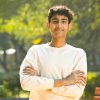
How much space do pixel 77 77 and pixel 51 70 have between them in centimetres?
20

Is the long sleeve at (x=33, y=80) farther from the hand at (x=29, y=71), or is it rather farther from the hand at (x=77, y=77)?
the hand at (x=77, y=77)

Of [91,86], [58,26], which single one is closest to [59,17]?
[58,26]

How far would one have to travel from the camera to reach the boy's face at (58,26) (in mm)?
2924

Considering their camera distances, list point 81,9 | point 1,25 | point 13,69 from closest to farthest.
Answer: point 81,9
point 1,25
point 13,69

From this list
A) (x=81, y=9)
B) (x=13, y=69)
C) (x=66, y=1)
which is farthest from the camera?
(x=13, y=69)

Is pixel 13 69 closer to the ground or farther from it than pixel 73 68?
closer to the ground

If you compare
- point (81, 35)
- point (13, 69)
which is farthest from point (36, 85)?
point (13, 69)

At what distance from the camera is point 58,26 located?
9.59ft

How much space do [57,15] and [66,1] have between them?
22.2 feet

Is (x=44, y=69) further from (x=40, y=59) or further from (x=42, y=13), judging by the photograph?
(x=42, y=13)

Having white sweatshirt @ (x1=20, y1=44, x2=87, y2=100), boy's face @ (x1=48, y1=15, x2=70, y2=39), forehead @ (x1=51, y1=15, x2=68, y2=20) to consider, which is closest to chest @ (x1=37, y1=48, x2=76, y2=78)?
white sweatshirt @ (x1=20, y1=44, x2=87, y2=100)

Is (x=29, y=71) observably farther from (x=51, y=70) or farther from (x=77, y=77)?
(x=77, y=77)

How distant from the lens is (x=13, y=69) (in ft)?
64.8

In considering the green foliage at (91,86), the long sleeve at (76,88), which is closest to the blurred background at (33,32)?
the green foliage at (91,86)
